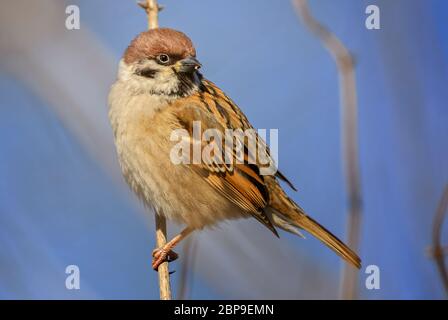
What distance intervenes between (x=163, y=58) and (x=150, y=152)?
0.50m

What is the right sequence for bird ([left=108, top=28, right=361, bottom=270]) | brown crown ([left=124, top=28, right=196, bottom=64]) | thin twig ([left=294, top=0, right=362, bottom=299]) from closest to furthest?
thin twig ([left=294, top=0, right=362, bottom=299])
brown crown ([left=124, top=28, right=196, bottom=64])
bird ([left=108, top=28, right=361, bottom=270])

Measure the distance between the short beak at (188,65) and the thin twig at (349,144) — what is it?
0.77 m

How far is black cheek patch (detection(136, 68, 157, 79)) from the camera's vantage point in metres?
3.02

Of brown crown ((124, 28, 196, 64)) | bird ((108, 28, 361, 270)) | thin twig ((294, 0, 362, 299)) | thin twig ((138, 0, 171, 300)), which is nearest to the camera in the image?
thin twig ((294, 0, 362, 299))

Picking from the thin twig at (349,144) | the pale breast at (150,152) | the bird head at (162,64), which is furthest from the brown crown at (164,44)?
the thin twig at (349,144)

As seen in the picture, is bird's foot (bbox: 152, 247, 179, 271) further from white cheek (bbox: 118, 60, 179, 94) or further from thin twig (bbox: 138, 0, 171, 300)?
white cheek (bbox: 118, 60, 179, 94)

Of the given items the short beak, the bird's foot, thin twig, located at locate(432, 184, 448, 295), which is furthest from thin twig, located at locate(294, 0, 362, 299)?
the bird's foot

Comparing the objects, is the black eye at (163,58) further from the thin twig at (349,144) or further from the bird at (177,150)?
the thin twig at (349,144)

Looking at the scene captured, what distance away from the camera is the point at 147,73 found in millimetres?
3035

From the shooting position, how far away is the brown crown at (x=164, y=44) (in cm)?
287

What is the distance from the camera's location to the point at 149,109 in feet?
10.0
